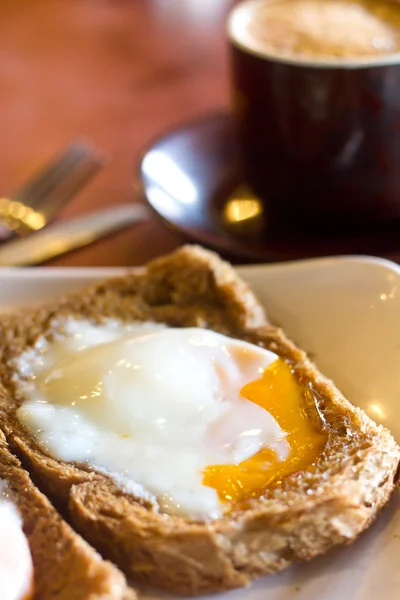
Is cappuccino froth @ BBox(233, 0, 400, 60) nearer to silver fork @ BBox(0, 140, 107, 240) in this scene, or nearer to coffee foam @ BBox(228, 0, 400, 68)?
coffee foam @ BBox(228, 0, 400, 68)

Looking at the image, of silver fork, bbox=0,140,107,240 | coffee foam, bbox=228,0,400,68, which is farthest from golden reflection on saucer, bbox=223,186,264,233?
silver fork, bbox=0,140,107,240

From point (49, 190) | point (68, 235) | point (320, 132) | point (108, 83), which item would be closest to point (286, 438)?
point (320, 132)

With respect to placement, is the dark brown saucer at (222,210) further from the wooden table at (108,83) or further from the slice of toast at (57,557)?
the slice of toast at (57,557)

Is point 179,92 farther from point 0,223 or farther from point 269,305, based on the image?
point 269,305

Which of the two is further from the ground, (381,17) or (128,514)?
(381,17)

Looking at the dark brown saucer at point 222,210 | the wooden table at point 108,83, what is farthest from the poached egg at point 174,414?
the wooden table at point 108,83

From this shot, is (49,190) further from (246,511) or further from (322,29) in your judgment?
(246,511)

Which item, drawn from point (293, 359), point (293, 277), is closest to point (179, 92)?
point (293, 277)
